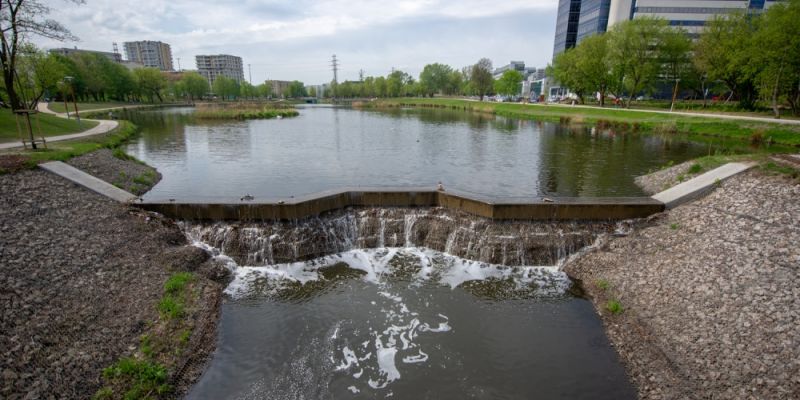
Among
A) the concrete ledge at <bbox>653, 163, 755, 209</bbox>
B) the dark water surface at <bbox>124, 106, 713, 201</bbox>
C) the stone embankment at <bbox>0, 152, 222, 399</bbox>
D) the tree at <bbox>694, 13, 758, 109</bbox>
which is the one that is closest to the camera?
the stone embankment at <bbox>0, 152, 222, 399</bbox>

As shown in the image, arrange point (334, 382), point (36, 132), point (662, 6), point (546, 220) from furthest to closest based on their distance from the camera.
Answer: point (662, 6)
point (36, 132)
point (546, 220)
point (334, 382)

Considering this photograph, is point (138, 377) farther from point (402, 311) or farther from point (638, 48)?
point (638, 48)

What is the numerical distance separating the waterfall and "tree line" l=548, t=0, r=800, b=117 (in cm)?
4313

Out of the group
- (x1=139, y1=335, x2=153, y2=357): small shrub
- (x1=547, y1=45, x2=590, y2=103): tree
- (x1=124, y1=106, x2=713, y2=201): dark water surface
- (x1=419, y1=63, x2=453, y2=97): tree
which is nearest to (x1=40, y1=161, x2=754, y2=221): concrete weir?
(x1=124, y1=106, x2=713, y2=201): dark water surface

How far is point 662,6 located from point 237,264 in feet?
403

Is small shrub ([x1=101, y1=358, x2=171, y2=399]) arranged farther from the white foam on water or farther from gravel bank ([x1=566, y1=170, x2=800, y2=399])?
gravel bank ([x1=566, y1=170, x2=800, y2=399])

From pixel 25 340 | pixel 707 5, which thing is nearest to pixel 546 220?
pixel 25 340

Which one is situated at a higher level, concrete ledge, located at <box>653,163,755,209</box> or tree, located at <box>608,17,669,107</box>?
tree, located at <box>608,17,669,107</box>

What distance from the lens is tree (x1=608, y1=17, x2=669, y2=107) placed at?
63.4 m

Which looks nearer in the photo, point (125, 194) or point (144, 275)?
point (144, 275)

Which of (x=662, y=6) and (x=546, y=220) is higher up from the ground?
(x=662, y=6)

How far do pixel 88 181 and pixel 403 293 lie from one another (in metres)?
15.9

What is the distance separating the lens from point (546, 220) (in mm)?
16562

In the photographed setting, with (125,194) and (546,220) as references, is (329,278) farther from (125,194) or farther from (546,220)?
(125,194)
